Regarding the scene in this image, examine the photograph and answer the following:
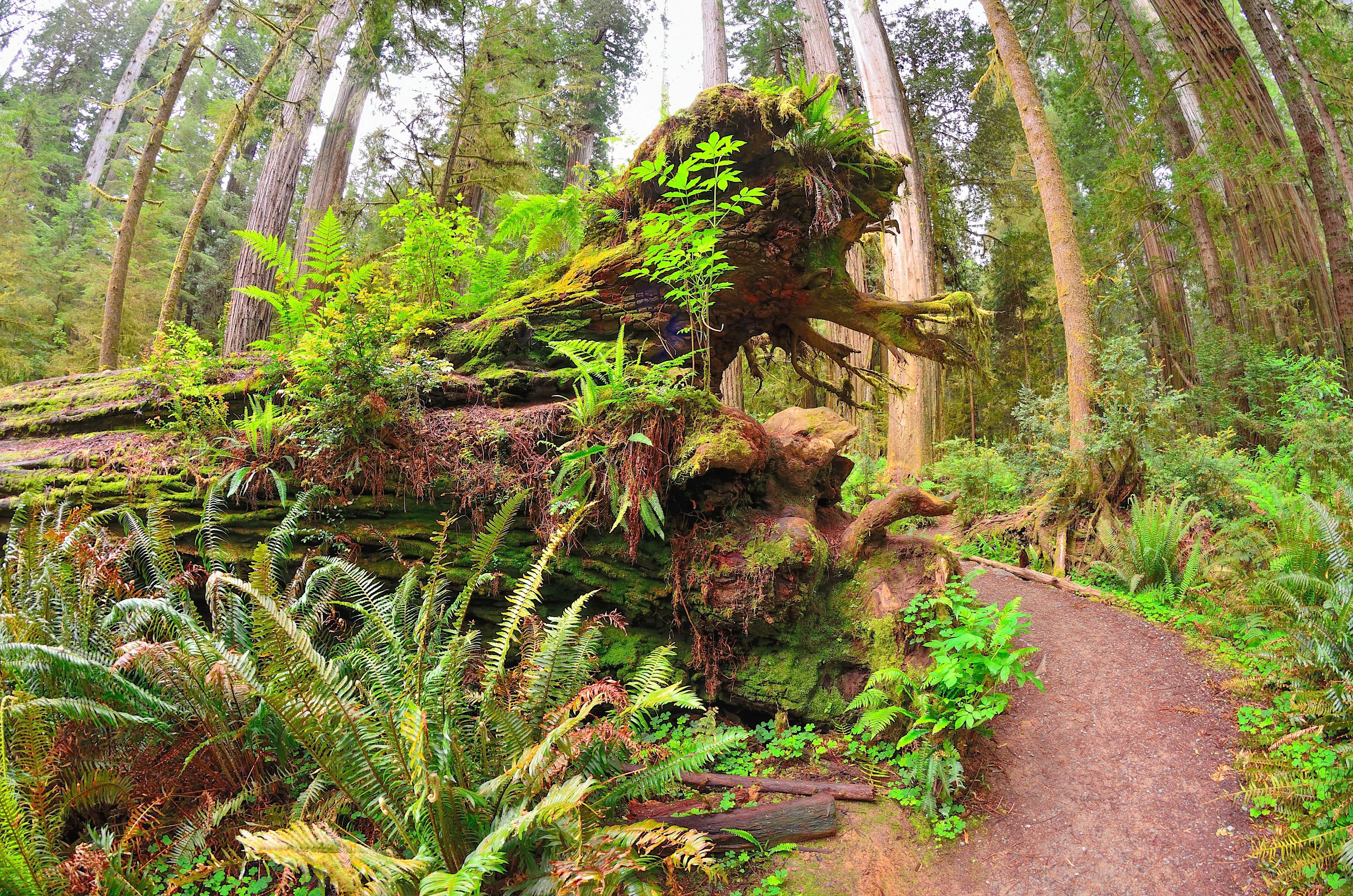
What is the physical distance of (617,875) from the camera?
2258 millimetres

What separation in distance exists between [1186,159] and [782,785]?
11.6 meters

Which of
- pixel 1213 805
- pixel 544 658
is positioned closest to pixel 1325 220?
pixel 1213 805

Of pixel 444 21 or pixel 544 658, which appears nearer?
pixel 544 658

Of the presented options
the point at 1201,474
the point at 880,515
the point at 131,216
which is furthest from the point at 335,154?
the point at 1201,474

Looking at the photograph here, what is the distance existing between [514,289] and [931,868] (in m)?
5.53

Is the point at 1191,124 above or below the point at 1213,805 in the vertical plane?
above

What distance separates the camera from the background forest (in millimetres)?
2631

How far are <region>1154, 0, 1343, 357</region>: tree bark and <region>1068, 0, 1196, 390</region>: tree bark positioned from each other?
167 centimetres

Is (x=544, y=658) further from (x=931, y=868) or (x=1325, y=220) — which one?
(x=1325, y=220)

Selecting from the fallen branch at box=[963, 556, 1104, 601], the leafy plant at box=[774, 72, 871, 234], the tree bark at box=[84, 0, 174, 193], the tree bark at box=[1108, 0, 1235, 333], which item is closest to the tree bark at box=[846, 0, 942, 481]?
the fallen branch at box=[963, 556, 1104, 601]

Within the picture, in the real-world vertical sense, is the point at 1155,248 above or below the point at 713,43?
below

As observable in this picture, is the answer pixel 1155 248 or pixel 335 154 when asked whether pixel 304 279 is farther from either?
pixel 1155 248

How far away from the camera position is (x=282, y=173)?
8.38 m

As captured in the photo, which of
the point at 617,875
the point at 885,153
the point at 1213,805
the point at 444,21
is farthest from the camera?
the point at 444,21
